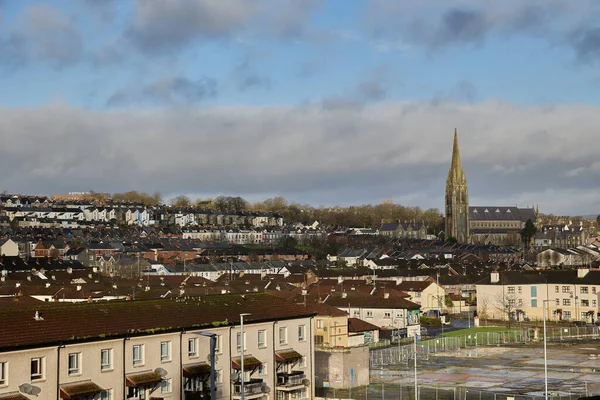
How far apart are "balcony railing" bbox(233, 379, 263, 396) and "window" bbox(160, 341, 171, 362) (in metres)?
2.75

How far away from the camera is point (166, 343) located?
30359mm

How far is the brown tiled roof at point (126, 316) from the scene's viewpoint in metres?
Result: 26.6

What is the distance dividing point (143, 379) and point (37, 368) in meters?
3.71

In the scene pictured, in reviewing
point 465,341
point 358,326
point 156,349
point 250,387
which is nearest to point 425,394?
point 250,387

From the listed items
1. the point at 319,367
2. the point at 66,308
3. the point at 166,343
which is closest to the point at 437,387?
the point at 319,367

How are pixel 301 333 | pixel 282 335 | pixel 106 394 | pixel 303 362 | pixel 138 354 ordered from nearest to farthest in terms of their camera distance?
pixel 106 394 → pixel 138 354 → pixel 282 335 → pixel 303 362 → pixel 301 333

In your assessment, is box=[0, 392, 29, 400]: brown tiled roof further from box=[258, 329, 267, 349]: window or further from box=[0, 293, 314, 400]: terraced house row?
box=[258, 329, 267, 349]: window

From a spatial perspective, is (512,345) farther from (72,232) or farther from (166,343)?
(72,232)

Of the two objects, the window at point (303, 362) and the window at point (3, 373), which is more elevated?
the window at point (3, 373)

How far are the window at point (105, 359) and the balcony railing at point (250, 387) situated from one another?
198 inches

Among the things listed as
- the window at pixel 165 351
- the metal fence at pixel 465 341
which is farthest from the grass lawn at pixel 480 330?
the window at pixel 165 351

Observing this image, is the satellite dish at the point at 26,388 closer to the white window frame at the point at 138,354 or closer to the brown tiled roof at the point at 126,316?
the brown tiled roof at the point at 126,316

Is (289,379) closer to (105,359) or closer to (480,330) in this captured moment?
(105,359)

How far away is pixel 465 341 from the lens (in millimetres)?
63188
